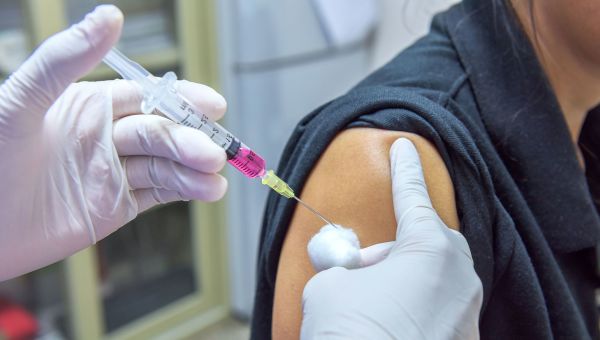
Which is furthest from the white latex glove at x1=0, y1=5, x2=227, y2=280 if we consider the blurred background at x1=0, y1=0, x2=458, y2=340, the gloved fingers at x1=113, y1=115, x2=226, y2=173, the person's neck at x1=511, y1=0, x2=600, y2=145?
the blurred background at x1=0, y1=0, x2=458, y2=340

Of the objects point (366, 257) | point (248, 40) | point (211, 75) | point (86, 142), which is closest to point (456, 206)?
point (366, 257)

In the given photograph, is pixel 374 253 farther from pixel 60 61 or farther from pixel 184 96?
pixel 60 61

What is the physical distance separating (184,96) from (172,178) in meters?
0.11

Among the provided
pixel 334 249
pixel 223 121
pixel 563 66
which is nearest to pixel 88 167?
pixel 334 249

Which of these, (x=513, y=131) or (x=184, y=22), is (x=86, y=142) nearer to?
(x=513, y=131)

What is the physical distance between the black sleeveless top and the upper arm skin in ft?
0.05

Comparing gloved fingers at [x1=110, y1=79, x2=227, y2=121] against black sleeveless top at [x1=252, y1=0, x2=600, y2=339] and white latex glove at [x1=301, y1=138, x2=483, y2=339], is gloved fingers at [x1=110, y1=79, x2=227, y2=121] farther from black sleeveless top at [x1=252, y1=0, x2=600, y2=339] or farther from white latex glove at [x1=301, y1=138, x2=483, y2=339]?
white latex glove at [x1=301, y1=138, x2=483, y2=339]

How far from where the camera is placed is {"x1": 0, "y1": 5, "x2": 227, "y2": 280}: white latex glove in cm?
69

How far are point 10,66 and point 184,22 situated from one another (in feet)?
1.98

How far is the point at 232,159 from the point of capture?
76cm

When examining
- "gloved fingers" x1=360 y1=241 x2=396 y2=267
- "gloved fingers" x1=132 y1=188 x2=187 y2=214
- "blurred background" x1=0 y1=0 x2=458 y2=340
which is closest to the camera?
"gloved fingers" x1=360 y1=241 x2=396 y2=267

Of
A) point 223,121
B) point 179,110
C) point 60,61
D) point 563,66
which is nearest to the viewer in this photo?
point 60,61

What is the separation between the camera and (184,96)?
28.9 inches

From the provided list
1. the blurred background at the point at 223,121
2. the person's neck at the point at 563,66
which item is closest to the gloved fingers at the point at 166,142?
the person's neck at the point at 563,66
